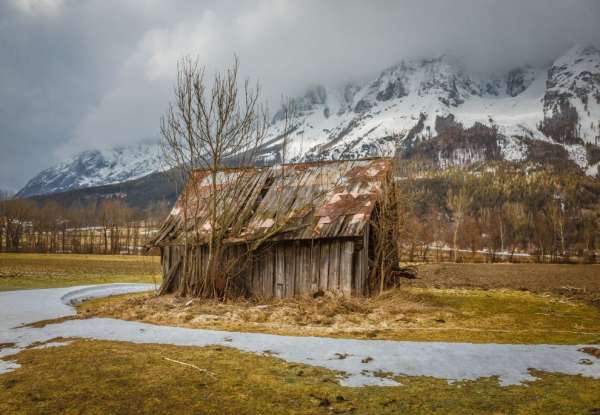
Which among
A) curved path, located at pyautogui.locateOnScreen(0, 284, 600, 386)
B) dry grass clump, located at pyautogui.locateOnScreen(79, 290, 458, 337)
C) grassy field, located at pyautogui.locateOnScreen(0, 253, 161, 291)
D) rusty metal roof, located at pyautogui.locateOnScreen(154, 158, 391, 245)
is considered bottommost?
grassy field, located at pyautogui.locateOnScreen(0, 253, 161, 291)

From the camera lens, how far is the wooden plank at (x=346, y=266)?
1530 centimetres

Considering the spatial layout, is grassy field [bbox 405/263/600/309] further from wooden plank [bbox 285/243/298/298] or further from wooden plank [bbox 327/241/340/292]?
wooden plank [bbox 285/243/298/298]

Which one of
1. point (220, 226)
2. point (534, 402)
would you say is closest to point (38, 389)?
point (534, 402)

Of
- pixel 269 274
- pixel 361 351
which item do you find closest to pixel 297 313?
pixel 269 274

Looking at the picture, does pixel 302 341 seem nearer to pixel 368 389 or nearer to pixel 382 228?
pixel 368 389

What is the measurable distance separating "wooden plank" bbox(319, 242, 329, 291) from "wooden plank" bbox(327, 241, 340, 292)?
11 centimetres

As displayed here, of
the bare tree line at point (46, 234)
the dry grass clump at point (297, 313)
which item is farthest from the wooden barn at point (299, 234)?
the bare tree line at point (46, 234)

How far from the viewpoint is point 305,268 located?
16016mm

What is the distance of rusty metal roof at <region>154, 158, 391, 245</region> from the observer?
15.9 meters

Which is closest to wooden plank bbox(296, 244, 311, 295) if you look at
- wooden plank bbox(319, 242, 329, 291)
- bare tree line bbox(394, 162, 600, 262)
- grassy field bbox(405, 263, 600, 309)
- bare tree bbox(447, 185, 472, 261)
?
wooden plank bbox(319, 242, 329, 291)

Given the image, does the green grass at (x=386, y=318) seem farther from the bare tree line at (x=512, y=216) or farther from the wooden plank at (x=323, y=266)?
the bare tree line at (x=512, y=216)

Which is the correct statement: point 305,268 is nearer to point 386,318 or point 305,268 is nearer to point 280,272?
point 280,272

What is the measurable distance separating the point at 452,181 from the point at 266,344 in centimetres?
19062

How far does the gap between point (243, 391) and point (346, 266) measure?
1018 centimetres
